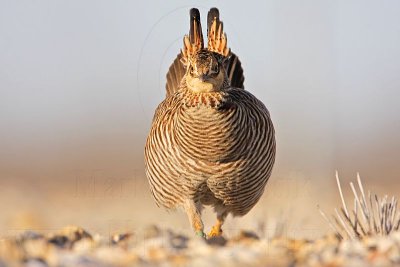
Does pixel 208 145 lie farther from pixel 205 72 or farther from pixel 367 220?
pixel 367 220

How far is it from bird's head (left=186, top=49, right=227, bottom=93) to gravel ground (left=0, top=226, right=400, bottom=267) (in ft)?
4.98

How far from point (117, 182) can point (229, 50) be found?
276cm

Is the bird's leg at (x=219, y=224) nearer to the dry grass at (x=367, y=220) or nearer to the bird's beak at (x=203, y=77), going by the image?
the bird's beak at (x=203, y=77)

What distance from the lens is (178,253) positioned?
4379 mm

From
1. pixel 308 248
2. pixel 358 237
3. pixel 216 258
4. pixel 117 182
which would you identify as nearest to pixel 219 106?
pixel 358 237

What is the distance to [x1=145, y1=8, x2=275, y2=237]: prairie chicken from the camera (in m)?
6.60

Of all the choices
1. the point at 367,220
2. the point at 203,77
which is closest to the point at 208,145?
the point at 203,77

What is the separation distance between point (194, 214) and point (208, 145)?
2.26 feet

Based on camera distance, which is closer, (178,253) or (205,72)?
(178,253)

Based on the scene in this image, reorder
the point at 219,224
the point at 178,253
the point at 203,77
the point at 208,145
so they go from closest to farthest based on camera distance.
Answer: the point at 178,253 < the point at 203,77 < the point at 208,145 < the point at 219,224

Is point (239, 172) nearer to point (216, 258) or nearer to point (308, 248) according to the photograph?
point (308, 248)

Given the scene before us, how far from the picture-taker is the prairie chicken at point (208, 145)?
6.60 meters

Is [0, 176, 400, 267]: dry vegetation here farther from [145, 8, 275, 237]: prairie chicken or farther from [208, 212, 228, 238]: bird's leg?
[208, 212, 228, 238]: bird's leg

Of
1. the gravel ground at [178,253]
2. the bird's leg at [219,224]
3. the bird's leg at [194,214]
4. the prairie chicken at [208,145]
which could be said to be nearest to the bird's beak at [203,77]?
the prairie chicken at [208,145]
